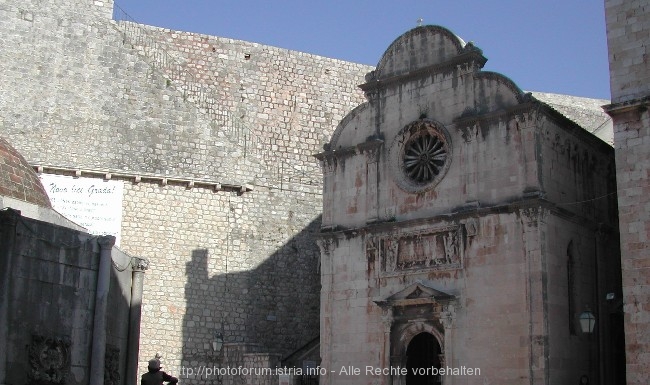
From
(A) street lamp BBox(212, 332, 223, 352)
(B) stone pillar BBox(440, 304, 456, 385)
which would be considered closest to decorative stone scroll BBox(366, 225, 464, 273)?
(B) stone pillar BBox(440, 304, 456, 385)

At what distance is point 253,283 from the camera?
26.0m

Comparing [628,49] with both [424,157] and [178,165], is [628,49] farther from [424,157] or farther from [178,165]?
[178,165]

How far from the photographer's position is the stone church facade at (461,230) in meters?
17.4

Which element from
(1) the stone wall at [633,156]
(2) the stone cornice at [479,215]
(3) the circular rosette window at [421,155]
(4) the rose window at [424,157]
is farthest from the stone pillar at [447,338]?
(1) the stone wall at [633,156]

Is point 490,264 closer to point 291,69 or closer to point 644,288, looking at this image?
point 644,288

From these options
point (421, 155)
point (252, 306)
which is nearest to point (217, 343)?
point (252, 306)

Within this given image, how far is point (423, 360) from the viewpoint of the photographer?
19.6m

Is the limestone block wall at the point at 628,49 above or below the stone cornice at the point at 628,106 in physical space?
above

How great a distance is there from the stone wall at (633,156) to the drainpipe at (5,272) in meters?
10.6

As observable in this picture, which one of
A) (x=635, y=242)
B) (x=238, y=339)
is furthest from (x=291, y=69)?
(x=635, y=242)

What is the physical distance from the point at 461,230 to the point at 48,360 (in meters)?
11.2

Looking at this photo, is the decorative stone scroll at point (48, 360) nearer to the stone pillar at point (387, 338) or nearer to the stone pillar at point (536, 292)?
the stone pillar at point (536, 292)

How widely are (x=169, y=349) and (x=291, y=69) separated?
36.6 feet

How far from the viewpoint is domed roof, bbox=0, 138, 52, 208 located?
1109 cm
